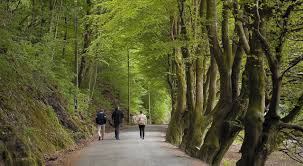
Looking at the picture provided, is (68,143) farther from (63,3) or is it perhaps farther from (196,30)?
(63,3)

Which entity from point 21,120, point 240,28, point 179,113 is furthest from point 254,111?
point 179,113

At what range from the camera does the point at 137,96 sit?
5612 cm

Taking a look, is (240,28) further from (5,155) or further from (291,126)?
(5,155)

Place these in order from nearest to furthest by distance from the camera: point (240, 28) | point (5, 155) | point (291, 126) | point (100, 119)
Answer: point (5, 155), point (291, 126), point (240, 28), point (100, 119)

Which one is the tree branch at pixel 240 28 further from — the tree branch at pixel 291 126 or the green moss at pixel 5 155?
the green moss at pixel 5 155

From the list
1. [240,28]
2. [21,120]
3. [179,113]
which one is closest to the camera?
[21,120]

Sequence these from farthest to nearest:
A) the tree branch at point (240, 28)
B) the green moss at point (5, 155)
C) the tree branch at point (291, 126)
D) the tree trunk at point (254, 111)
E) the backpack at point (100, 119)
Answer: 1. the backpack at point (100, 119)
2. the tree branch at point (240, 28)
3. the tree trunk at point (254, 111)
4. the tree branch at point (291, 126)
5. the green moss at point (5, 155)

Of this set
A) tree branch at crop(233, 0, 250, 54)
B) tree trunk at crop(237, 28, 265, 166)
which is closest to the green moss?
tree trunk at crop(237, 28, 265, 166)

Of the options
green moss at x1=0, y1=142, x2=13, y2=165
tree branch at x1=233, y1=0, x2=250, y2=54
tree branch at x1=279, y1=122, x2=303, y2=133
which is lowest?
green moss at x1=0, y1=142, x2=13, y2=165

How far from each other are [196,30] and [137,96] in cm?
3580

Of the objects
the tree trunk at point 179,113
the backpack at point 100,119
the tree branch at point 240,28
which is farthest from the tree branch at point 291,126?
the backpack at point 100,119

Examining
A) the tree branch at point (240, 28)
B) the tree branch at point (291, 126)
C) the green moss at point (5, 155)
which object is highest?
the tree branch at point (240, 28)

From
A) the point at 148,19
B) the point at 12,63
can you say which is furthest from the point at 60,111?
the point at 12,63

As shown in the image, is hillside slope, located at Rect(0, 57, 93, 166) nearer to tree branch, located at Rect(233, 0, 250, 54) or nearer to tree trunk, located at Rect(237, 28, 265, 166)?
tree trunk, located at Rect(237, 28, 265, 166)
